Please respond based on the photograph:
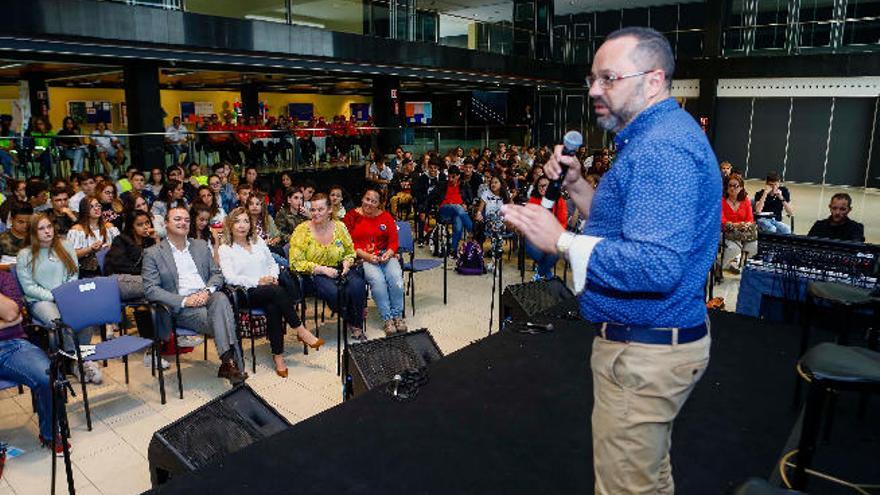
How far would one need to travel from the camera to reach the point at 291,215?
706cm

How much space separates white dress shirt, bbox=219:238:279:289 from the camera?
16.1ft

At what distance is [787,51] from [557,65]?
20.6 feet

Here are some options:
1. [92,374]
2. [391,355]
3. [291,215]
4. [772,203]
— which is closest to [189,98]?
[291,215]

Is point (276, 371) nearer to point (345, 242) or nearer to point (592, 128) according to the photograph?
point (345, 242)

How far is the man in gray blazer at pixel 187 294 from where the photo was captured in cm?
442

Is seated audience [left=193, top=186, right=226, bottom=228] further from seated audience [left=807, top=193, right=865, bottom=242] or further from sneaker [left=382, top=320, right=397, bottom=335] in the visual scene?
seated audience [left=807, top=193, right=865, bottom=242]

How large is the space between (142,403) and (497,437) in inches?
107

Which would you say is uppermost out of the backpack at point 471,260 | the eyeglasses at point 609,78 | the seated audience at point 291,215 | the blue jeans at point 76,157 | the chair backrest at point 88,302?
the eyeglasses at point 609,78

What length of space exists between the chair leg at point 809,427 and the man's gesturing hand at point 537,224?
66.1 inches

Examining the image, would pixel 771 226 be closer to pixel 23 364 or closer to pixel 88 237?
pixel 88 237

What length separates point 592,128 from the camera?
21.2 m

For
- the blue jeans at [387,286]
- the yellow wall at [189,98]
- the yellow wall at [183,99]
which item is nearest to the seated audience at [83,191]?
the blue jeans at [387,286]

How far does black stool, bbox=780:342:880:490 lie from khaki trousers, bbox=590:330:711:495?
1218 millimetres

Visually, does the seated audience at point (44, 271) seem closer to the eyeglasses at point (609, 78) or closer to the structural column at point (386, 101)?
the eyeglasses at point (609, 78)
